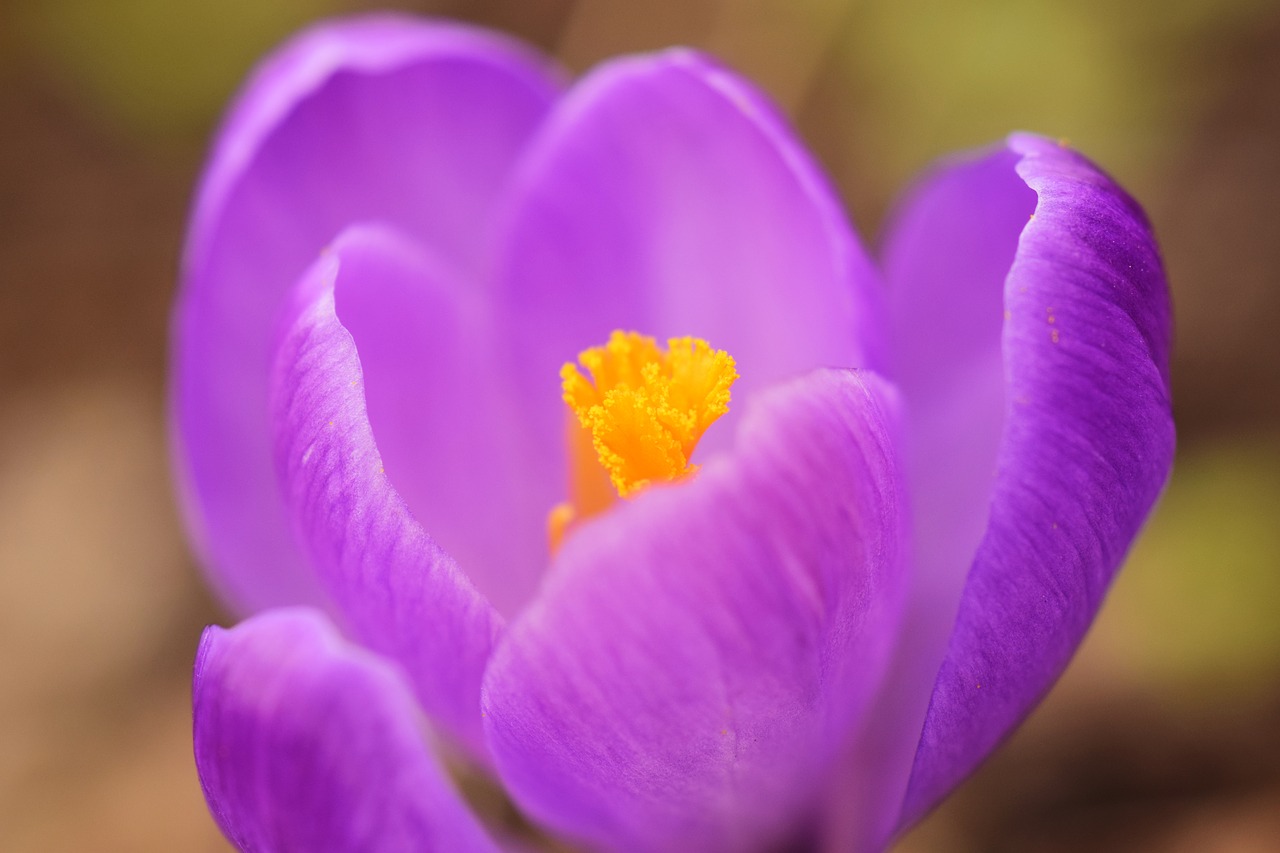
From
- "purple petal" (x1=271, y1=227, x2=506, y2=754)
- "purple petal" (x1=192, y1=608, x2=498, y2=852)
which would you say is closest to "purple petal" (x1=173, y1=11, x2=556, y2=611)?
"purple petal" (x1=271, y1=227, x2=506, y2=754)

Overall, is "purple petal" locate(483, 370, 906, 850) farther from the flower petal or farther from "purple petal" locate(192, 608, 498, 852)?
the flower petal

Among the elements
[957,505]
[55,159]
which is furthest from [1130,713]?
[55,159]

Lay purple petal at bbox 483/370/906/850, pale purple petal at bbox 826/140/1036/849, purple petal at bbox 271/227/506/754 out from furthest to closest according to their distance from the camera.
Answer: pale purple petal at bbox 826/140/1036/849, purple petal at bbox 271/227/506/754, purple petal at bbox 483/370/906/850

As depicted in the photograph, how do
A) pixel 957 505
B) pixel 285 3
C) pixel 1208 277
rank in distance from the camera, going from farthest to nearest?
pixel 285 3 → pixel 1208 277 → pixel 957 505

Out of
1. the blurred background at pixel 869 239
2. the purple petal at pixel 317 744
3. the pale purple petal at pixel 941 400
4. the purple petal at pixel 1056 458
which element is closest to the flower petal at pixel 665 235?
the pale purple petal at pixel 941 400

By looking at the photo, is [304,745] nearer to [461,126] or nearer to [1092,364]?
[1092,364]

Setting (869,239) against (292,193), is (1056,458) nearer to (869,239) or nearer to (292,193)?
(292,193)

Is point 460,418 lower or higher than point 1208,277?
higher
